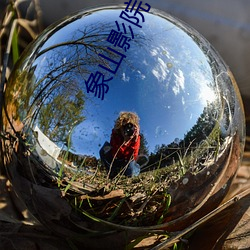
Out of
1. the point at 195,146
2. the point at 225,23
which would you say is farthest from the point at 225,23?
the point at 195,146

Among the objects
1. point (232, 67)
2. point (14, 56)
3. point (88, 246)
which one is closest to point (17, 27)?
point (14, 56)

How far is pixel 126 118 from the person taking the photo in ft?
4.68

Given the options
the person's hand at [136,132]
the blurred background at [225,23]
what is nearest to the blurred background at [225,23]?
the blurred background at [225,23]

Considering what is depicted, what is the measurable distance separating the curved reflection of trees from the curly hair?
76 millimetres

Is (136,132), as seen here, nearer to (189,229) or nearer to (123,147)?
(123,147)

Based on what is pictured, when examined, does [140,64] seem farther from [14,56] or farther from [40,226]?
[14,56]

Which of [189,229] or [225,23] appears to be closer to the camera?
[189,229]

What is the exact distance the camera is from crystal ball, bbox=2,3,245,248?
1441 millimetres

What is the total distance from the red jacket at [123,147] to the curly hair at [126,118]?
0.9 inches

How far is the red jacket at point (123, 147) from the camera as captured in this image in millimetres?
1434

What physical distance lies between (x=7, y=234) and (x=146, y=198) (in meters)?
0.47

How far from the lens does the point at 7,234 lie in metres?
1.79

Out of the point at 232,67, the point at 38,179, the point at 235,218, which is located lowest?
the point at 38,179

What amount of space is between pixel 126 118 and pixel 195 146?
0.19 meters
